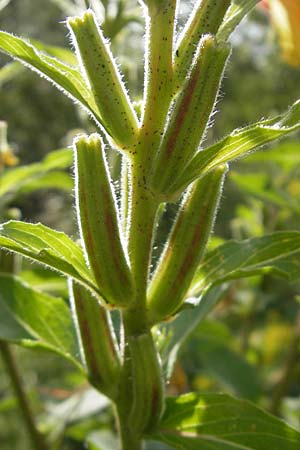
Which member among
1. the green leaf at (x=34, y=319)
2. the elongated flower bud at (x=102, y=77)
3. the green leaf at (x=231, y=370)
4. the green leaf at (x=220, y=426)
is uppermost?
the elongated flower bud at (x=102, y=77)

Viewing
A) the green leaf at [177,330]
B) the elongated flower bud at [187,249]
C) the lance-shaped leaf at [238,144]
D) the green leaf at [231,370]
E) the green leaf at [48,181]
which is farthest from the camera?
the green leaf at [231,370]

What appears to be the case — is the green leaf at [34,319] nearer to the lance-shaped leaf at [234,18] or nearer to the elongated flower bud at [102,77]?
the elongated flower bud at [102,77]

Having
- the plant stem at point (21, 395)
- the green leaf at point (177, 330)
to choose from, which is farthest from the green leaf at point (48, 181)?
the green leaf at point (177, 330)

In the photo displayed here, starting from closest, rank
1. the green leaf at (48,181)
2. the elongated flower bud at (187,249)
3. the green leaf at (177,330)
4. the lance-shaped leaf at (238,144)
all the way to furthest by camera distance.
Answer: the lance-shaped leaf at (238,144)
the elongated flower bud at (187,249)
the green leaf at (177,330)
the green leaf at (48,181)

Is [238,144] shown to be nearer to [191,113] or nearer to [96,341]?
[191,113]

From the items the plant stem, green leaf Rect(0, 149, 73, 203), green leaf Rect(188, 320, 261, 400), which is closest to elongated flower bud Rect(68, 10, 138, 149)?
green leaf Rect(0, 149, 73, 203)

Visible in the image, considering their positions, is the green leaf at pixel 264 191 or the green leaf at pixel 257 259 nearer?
the green leaf at pixel 257 259
